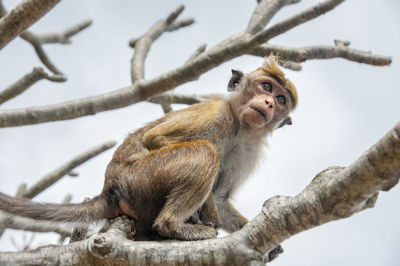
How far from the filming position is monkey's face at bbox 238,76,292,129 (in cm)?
653

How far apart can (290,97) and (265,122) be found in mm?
961

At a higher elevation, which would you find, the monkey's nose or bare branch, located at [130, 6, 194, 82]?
the monkey's nose

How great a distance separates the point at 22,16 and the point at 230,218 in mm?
4097

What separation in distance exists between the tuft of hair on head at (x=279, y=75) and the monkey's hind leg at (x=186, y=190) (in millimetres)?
2231

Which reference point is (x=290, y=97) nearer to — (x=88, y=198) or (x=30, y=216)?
(x=88, y=198)

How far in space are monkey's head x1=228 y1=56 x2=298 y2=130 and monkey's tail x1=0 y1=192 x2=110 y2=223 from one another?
2.47 metres

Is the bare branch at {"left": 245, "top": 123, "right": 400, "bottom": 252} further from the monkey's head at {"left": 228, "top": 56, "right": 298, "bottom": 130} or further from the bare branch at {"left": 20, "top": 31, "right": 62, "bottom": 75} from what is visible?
the bare branch at {"left": 20, "top": 31, "right": 62, "bottom": 75}

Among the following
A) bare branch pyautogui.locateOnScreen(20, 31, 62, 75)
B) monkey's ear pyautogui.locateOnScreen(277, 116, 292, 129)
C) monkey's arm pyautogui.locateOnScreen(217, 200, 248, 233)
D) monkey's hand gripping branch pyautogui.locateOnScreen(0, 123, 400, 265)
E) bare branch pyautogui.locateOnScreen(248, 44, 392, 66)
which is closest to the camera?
monkey's hand gripping branch pyautogui.locateOnScreen(0, 123, 400, 265)

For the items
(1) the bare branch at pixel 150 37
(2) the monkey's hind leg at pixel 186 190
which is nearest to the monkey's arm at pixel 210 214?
(2) the monkey's hind leg at pixel 186 190

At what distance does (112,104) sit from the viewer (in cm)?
721

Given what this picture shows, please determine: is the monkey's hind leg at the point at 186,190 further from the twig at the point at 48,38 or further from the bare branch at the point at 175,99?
the twig at the point at 48,38

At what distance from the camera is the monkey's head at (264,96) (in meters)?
6.54

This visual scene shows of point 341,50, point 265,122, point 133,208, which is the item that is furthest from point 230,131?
point 341,50

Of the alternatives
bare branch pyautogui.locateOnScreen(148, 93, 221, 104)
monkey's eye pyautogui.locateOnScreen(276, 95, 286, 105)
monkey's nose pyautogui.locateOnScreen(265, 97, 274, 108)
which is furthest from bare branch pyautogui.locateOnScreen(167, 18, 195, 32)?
monkey's nose pyautogui.locateOnScreen(265, 97, 274, 108)
